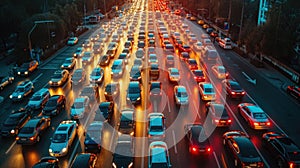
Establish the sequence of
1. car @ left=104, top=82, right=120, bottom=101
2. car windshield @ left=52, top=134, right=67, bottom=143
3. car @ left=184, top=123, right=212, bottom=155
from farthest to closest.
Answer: car @ left=104, top=82, right=120, bottom=101, car windshield @ left=52, top=134, right=67, bottom=143, car @ left=184, top=123, right=212, bottom=155

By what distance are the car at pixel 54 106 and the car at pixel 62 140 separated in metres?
4.45

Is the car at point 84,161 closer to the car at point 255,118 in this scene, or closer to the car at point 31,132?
the car at point 31,132

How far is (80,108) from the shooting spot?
89.8 ft

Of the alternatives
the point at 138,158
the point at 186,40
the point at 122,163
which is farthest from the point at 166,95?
the point at 186,40

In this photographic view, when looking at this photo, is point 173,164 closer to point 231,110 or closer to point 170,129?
point 170,129

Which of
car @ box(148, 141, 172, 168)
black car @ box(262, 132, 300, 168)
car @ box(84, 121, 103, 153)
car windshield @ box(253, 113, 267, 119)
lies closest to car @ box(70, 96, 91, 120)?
car @ box(84, 121, 103, 153)

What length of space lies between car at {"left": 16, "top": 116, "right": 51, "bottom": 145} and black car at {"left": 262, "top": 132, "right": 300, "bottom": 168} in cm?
1767

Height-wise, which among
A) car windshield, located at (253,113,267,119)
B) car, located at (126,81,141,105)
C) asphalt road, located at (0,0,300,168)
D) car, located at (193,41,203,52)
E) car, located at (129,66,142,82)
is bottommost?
asphalt road, located at (0,0,300,168)

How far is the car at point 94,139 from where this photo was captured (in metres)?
21.5

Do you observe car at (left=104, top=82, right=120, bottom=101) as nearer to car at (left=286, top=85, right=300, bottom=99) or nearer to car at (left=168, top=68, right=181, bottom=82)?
car at (left=168, top=68, right=181, bottom=82)

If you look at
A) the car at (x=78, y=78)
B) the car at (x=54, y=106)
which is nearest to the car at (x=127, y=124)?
the car at (x=54, y=106)

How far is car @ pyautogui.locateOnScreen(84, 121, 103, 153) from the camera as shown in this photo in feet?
70.5

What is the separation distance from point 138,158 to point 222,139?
23.2ft

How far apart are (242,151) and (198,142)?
309 centimetres
